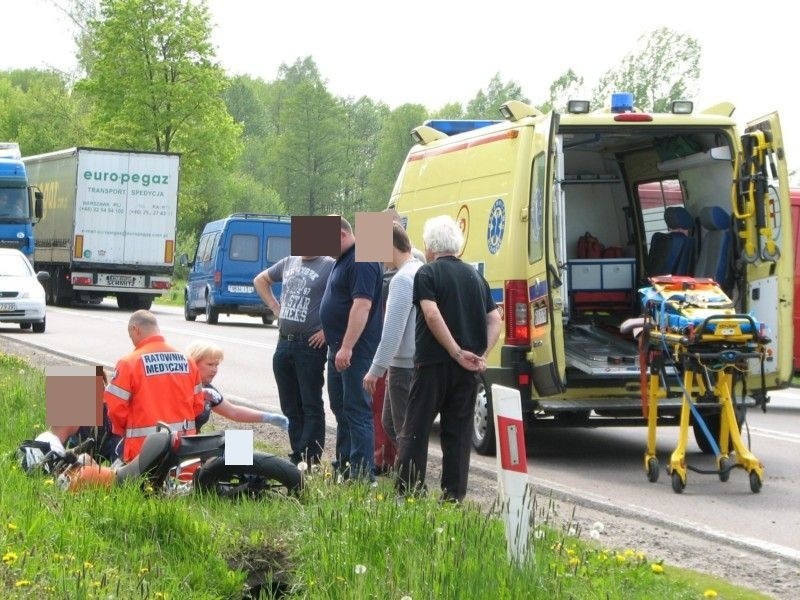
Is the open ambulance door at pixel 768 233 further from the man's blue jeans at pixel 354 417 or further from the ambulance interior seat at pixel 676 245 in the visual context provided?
the man's blue jeans at pixel 354 417

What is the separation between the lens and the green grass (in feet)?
18.9

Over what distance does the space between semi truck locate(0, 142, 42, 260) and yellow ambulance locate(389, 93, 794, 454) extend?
24813 millimetres

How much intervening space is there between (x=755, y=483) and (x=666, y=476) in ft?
3.25

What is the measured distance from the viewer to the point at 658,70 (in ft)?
219

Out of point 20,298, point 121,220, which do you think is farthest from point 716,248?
point 121,220

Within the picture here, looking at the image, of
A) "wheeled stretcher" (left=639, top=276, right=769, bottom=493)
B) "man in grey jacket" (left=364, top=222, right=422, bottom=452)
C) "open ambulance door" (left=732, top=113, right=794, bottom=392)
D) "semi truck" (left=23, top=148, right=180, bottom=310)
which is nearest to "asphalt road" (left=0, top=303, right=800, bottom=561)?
"wheeled stretcher" (left=639, top=276, right=769, bottom=493)

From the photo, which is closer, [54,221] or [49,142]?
[54,221]

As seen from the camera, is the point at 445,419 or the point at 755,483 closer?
the point at 445,419

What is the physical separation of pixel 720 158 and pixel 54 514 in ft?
24.4

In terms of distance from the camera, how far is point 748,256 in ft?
40.1

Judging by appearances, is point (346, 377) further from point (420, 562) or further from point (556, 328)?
point (420, 562)

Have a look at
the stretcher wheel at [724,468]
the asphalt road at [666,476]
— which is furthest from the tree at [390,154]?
the stretcher wheel at [724,468]

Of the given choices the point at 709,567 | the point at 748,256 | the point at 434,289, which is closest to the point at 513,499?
the point at 709,567

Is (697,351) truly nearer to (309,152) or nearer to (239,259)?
(239,259)
